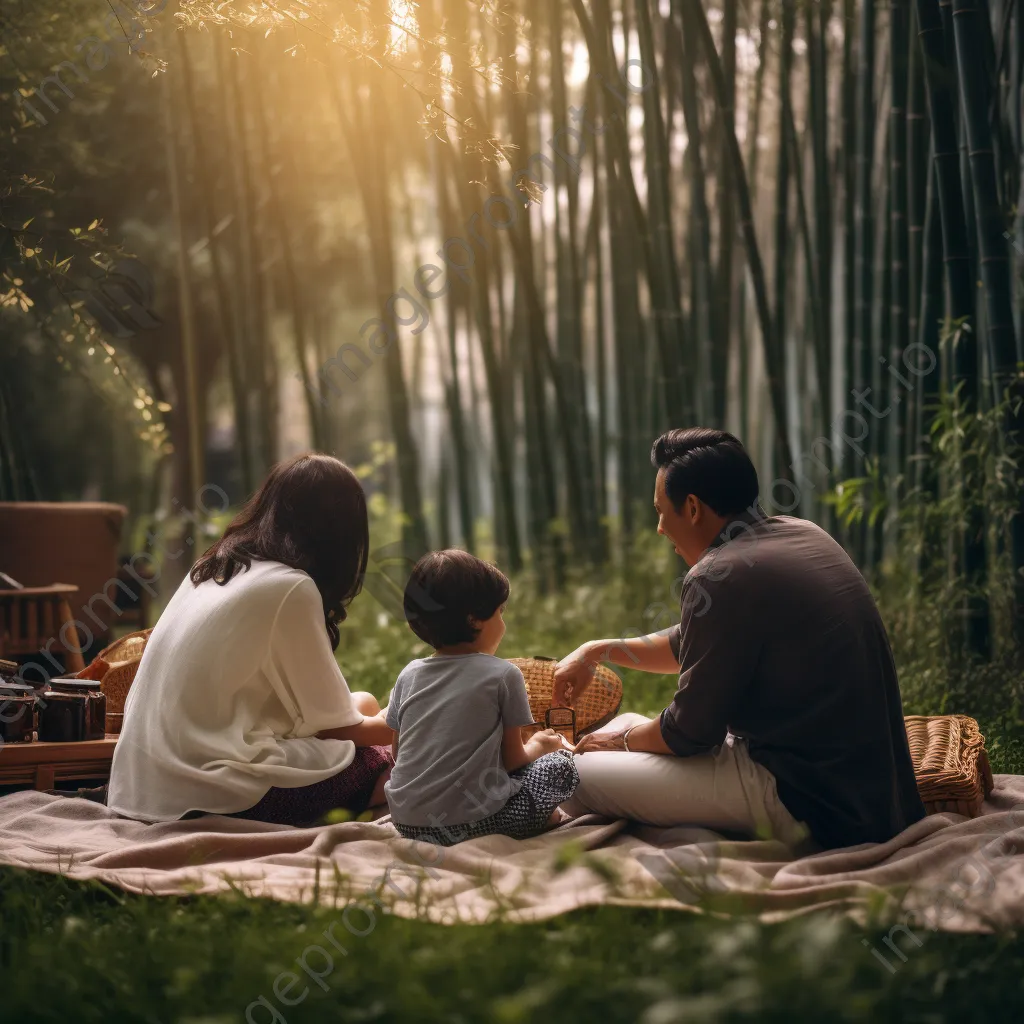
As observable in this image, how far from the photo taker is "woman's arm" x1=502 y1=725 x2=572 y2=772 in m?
2.22

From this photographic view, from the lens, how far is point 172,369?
9.19 m

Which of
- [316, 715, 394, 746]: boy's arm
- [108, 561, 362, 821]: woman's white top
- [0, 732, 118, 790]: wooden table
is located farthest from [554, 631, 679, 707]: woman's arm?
[0, 732, 118, 790]: wooden table

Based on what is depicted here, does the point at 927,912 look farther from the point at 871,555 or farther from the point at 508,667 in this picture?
the point at 871,555

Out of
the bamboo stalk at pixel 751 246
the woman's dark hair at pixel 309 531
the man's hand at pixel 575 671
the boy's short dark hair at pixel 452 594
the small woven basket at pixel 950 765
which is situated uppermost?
the bamboo stalk at pixel 751 246

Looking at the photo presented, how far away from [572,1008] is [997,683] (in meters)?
2.25

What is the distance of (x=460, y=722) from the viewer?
2.15 m

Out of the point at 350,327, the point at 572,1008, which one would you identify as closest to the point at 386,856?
the point at 572,1008

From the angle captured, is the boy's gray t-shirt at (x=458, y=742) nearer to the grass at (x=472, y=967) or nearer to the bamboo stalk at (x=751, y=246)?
the grass at (x=472, y=967)

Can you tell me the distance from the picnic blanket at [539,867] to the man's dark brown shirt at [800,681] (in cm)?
10

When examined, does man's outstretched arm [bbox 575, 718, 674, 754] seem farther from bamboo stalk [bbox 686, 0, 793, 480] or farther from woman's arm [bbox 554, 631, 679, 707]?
bamboo stalk [bbox 686, 0, 793, 480]

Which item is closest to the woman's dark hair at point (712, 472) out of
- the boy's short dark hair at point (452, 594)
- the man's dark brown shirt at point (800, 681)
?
the man's dark brown shirt at point (800, 681)

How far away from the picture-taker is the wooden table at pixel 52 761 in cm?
254

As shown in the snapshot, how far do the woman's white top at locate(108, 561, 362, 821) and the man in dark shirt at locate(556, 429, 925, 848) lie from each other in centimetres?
70

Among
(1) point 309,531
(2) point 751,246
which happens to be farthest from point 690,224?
(1) point 309,531
